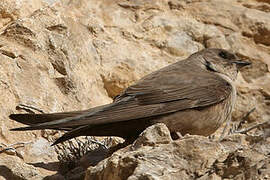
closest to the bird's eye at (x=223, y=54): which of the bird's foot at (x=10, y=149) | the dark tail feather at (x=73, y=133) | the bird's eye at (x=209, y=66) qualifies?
the bird's eye at (x=209, y=66)

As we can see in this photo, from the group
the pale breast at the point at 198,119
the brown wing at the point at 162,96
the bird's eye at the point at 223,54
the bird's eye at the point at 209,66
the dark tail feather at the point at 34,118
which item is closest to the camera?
the dark tail feather at the point at 34,118

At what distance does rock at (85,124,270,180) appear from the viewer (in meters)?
4.10

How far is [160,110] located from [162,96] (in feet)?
0.60

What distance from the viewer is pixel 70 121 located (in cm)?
494

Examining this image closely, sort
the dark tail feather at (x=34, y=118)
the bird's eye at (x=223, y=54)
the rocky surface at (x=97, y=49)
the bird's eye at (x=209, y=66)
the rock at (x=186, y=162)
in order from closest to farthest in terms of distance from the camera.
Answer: the rock at (x=186, y=162) < the dark tail feather at (x=34, y=118) < the rocky surface at (x=97, y=49) < the bird's eye at (x=209, y=66) < the bird's eye at (x=223, y=54)

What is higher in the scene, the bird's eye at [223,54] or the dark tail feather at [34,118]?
the dark tail feather at [34,118]

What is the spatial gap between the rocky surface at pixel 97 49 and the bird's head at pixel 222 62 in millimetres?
462

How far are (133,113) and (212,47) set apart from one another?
2.45 meters

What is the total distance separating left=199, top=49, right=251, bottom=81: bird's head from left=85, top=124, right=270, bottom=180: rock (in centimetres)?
235

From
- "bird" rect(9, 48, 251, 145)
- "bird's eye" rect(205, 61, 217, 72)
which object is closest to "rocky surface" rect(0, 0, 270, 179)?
"bird" rect(9, 48, 251, 145)

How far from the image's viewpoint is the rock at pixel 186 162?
161 inches

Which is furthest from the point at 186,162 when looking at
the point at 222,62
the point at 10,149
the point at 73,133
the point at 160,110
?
the point at 222,62

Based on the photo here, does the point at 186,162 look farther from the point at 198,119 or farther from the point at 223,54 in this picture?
the point at 223,54

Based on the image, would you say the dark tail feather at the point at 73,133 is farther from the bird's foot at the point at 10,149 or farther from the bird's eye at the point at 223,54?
the bird's eye at the point at 223,54
